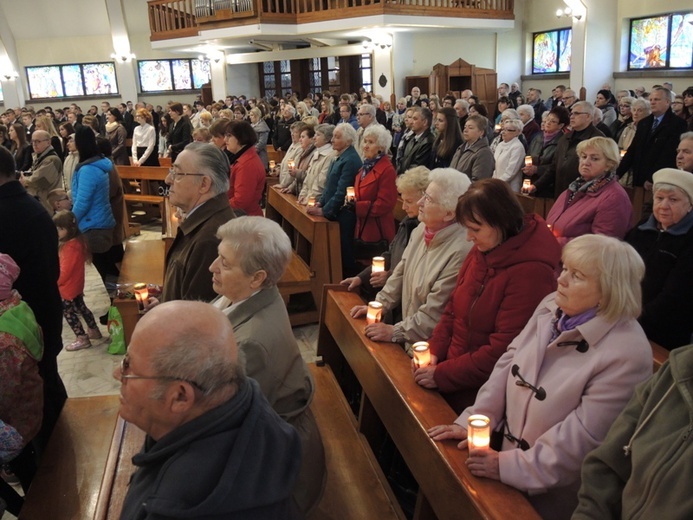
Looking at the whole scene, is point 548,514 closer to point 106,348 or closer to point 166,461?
point 166,461

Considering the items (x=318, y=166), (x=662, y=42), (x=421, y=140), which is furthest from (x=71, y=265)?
(x=662, y=42)

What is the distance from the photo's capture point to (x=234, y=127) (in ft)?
17.4

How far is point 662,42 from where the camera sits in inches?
523

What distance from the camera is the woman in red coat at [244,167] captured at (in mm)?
5312

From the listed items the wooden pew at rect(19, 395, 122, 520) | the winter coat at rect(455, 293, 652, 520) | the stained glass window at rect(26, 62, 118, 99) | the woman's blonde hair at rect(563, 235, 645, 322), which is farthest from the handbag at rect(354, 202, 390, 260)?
the stained glass window at rect(26, 62, 118, 99)

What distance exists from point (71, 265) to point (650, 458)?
435 cm

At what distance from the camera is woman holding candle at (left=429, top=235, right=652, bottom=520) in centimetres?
195

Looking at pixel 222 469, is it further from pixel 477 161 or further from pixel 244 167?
pixel 477 161

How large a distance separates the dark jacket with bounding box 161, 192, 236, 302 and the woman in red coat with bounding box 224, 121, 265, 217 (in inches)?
86.5

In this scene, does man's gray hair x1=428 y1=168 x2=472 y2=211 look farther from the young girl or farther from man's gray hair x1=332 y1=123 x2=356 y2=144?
the young girl

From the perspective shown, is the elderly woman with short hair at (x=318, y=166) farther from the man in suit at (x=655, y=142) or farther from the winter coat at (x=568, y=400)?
the winter coat at (x=568, y=400)

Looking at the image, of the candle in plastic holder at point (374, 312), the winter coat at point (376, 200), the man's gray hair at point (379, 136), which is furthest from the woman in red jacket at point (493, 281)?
the man's gray hair at point (379, 136)

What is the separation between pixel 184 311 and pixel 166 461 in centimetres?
33

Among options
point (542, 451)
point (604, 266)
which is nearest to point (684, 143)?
point (604, 266)
